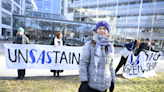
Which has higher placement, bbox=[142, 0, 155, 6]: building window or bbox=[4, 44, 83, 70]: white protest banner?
bbox=[142, 0, 155, 6]: building window

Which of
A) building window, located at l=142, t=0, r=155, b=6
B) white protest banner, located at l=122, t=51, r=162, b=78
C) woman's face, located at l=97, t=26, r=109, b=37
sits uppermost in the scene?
building window, located at l=142, t=0, r=155, b=6

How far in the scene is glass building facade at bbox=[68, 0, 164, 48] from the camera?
2764cm

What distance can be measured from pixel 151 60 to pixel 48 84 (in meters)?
5.21

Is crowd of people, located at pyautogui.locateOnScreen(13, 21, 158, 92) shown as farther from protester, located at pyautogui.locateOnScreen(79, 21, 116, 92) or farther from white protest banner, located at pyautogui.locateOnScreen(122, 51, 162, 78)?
white protest banner, located at pyautogui.locateOnScreen(122, 51, 162, 78)

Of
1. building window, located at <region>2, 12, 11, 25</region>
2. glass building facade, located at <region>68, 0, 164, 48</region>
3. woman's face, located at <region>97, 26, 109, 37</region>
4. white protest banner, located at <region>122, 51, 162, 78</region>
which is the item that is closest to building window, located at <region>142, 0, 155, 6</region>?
glass building facade, located at <region>68, 0, 164, 48</region>

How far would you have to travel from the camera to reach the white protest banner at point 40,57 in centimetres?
419

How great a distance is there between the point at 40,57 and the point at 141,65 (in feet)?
16.1

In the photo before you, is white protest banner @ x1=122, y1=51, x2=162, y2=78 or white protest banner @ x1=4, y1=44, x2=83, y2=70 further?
white protest banner @ x1=122, y1=51, x2=162, y2=78

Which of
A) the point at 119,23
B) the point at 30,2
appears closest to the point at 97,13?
the point at 119,23

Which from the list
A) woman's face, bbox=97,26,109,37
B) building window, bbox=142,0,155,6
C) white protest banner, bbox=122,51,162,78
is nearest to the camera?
woman's face, bbox=97,26,109,37

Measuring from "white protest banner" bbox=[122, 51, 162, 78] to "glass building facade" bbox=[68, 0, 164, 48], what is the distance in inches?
1062

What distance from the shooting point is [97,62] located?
1745 mm

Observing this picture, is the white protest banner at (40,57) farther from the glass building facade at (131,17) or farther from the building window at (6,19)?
the glass building facade at (131,17)

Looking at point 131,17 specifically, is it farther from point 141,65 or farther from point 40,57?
point 40,57
